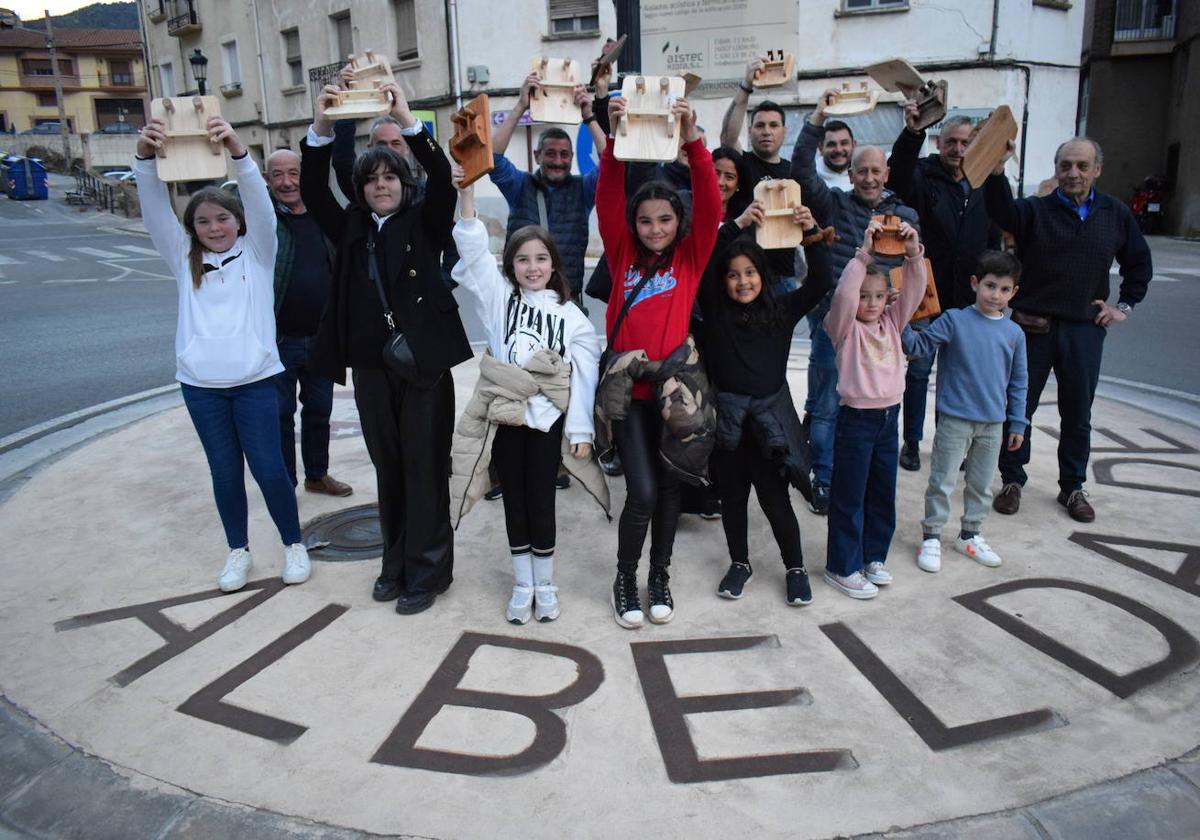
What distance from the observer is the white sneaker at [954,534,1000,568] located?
13.5 feet

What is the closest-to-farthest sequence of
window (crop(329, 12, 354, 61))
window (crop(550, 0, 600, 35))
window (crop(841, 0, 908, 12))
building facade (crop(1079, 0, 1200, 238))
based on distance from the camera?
window (crop(841, 0, 908, 12)) → window (crop(550, 0, 600, 35)) → window (crop(329, 12, 354, 61)) → building facade (crop(1079, 0, 1200, 238))

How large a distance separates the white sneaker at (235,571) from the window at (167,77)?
30892 mm

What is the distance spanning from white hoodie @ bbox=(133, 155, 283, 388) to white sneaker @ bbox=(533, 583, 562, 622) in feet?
5.03

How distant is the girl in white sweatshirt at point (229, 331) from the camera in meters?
3.77

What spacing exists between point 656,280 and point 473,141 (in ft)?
2.91

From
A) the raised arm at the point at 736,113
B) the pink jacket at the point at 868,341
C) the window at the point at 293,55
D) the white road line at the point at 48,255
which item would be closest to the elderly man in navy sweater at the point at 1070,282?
the pink jacket at the point at 868,341

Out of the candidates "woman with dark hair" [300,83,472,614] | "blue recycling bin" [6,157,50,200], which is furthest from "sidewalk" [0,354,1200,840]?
"blue recycling bin" [6,157,50,200]

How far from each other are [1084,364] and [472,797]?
3791 millimetres

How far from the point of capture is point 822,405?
5062 mm

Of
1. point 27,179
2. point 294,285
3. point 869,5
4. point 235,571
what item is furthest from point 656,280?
point 27,179

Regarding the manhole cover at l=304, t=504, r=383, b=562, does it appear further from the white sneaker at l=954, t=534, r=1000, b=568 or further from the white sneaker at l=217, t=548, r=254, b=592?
the white sneaker at l=954, t=534, r=1000, b=568

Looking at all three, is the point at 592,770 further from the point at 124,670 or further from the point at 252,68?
the point at 252,68

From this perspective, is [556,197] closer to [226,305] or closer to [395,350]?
[395,350]

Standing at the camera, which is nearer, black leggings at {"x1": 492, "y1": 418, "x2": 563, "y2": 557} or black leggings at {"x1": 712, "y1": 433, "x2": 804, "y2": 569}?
black leggings at {"x1": 492, "y1": 418, "x2": 563, "y2": 557}
